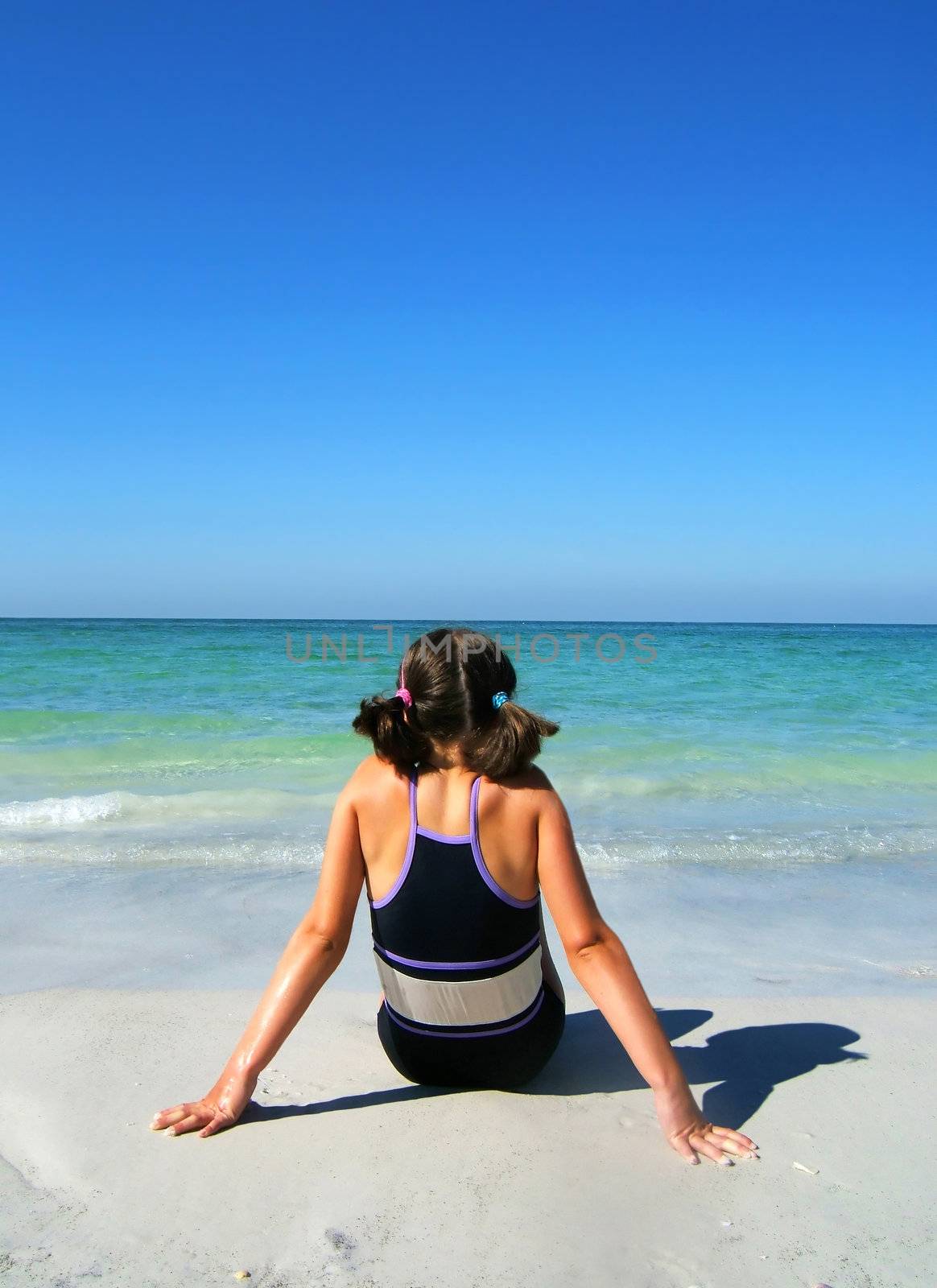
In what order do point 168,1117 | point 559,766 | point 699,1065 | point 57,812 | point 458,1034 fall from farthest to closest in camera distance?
1. point 559,766
2. point 57,812
3. point 699,1065
4. point 458,1034
5. point 168,1117

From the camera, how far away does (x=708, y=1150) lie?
208cm

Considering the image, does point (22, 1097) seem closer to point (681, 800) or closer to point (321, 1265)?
point (321, 1265)

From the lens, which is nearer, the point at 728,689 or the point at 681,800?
the point at 681,800

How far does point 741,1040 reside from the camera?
2752mm

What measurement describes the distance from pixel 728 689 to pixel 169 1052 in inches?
511

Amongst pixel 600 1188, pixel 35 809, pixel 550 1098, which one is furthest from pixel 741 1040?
pixel 35 809

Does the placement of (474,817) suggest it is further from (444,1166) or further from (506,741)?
(444,1166)

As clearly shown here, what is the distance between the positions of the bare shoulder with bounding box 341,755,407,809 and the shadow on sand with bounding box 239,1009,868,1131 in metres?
0.81

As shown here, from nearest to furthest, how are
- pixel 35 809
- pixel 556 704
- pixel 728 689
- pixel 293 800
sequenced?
1. pixel 35 809
2. pixel 293 800
3. pixel 556 704
4. pixel 728 689

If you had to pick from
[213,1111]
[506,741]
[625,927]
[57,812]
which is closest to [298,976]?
[213,1111]

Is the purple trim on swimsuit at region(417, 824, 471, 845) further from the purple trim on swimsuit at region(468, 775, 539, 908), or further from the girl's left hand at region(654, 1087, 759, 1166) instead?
the girl's left hand at region(654, 1087, 759, 1166)

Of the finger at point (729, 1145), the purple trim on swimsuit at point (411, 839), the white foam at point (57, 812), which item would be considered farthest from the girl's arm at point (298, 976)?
the white foam at point (57, 812)

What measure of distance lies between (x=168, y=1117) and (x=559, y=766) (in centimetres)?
536

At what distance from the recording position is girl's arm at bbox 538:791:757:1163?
2096 millimetres
